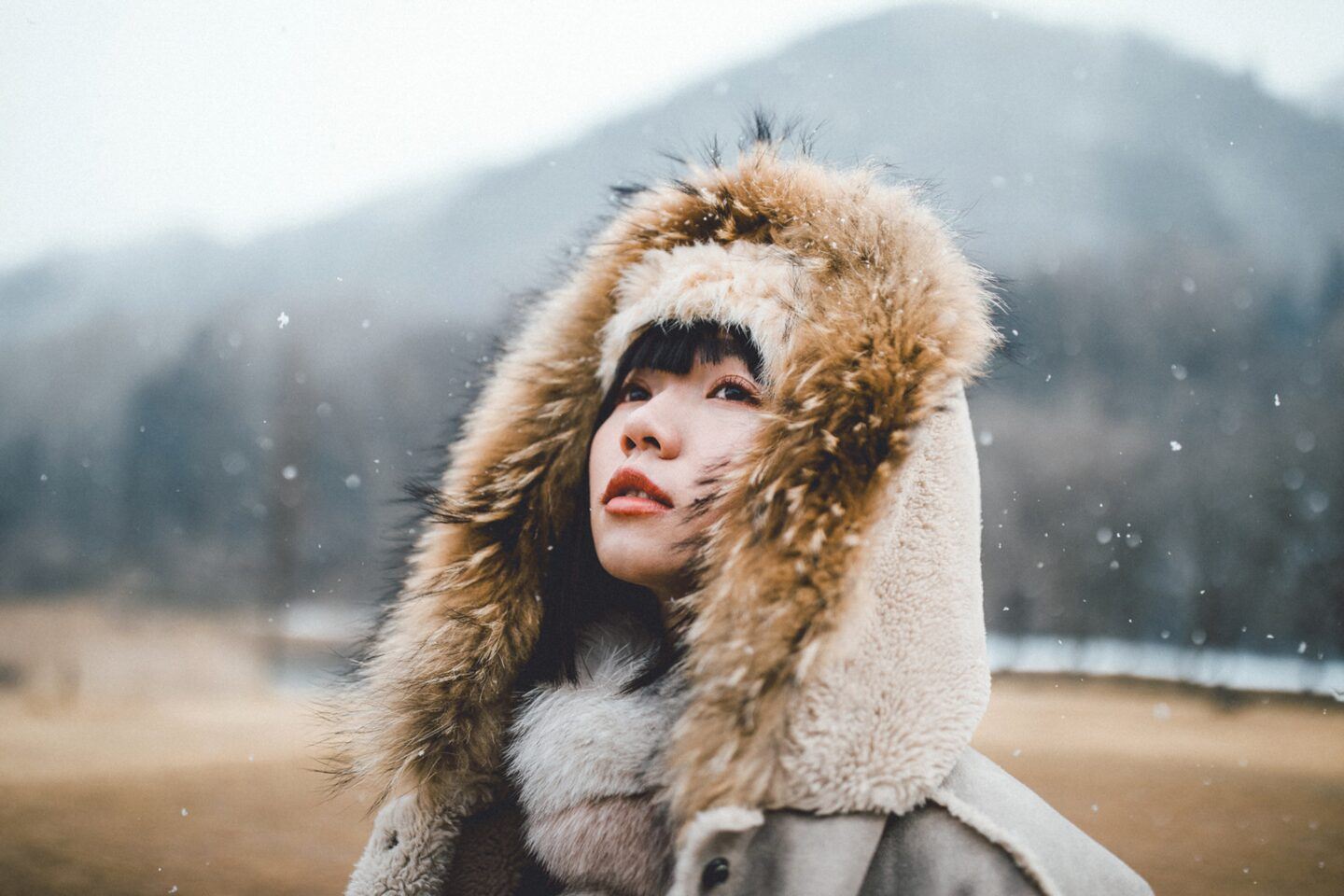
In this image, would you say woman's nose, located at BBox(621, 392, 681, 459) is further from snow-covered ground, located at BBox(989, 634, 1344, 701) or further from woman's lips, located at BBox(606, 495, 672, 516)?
snow-covered ground, located at BBox(989, 634, 1344, 701)

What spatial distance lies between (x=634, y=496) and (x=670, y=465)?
4 cm

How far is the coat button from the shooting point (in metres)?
0.54

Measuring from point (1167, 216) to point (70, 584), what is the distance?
2519cm

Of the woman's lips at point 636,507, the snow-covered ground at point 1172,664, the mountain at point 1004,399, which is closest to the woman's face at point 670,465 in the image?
the woman's lips at point 636,507

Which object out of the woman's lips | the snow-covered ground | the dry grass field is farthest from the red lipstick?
the snow-covered ground

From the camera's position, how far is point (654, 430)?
70 cm

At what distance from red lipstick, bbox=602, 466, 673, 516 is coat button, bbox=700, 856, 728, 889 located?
0.89 ft

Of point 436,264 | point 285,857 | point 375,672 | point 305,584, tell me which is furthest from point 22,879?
point 436,264

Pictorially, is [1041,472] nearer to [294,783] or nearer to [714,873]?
[294,783]

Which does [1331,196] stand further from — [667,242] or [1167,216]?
[667,242]

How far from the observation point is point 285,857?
2.72 m

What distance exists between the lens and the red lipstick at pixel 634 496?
688 millimetres

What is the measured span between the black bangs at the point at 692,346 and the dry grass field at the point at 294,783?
0.67 meters

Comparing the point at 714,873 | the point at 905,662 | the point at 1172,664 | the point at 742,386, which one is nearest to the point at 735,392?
the point at 742,386
